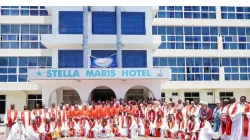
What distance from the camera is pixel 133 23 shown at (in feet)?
78.0

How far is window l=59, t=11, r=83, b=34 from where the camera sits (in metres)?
23.2

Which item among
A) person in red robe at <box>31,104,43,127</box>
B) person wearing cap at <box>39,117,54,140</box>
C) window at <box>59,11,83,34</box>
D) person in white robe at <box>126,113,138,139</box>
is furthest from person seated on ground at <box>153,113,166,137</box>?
window at <box>59,11,83,34</box>

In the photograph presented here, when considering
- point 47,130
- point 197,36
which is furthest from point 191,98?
point 47,130

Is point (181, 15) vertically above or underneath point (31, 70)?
above

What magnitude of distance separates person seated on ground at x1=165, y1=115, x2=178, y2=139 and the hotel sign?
6.21 meters

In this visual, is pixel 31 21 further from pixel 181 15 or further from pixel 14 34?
pixel 181 15

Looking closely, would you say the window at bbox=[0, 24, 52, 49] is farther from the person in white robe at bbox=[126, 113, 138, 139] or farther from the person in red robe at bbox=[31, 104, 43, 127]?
the person in white robe at bbox=[126, 113, 138, 139]

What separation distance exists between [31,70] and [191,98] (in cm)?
1428

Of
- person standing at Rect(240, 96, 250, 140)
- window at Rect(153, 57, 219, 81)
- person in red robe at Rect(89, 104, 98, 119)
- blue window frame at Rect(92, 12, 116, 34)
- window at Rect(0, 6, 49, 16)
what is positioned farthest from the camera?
window at Rect(153, 57, 219, 81)

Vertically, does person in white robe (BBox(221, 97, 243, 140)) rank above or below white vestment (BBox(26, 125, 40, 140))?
above

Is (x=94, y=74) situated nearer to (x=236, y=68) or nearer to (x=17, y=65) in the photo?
(x=17, y=65)

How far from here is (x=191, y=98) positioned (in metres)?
29.5

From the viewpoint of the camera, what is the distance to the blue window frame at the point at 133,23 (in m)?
23.6

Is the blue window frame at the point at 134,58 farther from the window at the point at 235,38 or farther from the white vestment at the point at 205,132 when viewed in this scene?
the white vestment at the point at 205,132
